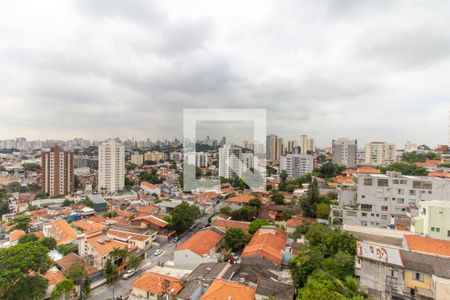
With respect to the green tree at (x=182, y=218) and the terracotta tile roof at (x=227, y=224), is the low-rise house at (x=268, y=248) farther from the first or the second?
the green tree at (x=182, y=218)

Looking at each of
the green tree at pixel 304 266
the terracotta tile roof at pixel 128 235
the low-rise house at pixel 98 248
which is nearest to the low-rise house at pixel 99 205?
the terracotta tile roof at pixel 128 235

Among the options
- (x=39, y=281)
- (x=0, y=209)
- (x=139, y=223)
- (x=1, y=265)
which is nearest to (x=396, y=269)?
(x=39, y=281)

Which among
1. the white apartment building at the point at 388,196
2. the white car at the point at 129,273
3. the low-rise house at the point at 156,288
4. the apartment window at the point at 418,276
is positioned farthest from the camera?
the white apartment building at the point at 388,196

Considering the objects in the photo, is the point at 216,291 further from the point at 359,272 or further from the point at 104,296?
the point at 104,296

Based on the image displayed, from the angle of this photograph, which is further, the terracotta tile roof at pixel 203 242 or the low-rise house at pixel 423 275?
the terracotta tile roof at pixel 203 242

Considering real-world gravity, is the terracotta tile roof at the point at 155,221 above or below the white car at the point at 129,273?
above

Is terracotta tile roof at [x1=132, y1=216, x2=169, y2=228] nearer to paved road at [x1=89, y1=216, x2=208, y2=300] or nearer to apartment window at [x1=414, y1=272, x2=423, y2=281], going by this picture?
paved road at [x1=89, y1=216, x2=208, y2=300]
